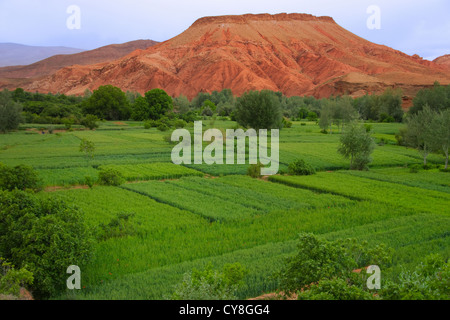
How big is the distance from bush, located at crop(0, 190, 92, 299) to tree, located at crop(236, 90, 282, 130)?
43936mm

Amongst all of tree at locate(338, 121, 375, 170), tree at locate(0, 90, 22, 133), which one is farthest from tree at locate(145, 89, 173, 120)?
tree at locate(338, 121, 375, 170)

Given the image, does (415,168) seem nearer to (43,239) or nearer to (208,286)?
(208,286)

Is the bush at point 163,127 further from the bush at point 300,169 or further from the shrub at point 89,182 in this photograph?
the shrub at point 89,182

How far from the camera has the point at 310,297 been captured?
21.8 feet

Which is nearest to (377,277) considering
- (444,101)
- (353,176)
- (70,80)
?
(353,176)

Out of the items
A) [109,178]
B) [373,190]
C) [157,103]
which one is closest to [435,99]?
[373,190]

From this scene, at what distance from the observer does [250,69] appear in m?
144

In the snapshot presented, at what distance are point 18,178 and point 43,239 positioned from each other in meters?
11.9

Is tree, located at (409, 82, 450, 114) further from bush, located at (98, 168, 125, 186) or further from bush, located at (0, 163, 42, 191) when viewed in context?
bush, located at (0, 163, 42, 191)

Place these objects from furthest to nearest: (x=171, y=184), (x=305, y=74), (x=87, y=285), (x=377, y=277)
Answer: (x=305, y=74) → (x=171, y=184) → (x=87, y=285) → (x=377, y=277)

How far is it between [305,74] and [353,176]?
130476 mm

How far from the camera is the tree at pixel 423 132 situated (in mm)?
34847

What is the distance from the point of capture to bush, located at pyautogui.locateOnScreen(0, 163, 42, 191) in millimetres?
20250
